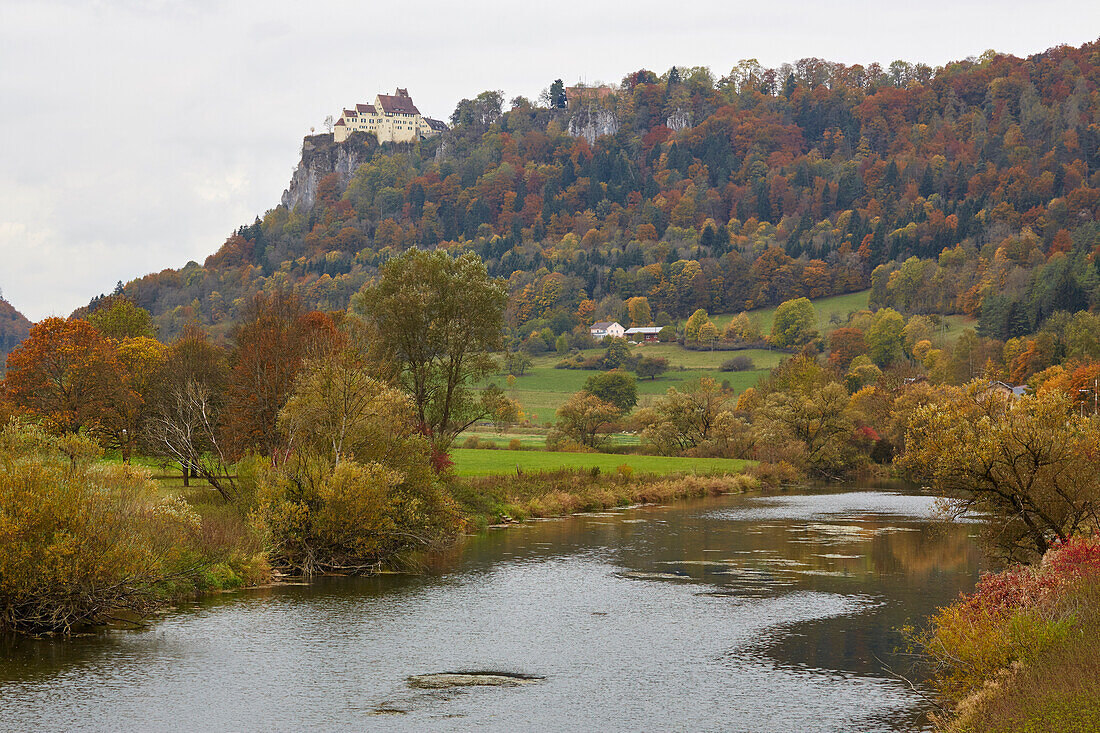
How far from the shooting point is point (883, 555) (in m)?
42.1

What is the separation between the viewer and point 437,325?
54.3 m

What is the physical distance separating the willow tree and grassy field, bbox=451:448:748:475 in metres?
9.11

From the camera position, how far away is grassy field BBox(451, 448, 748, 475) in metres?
69.3

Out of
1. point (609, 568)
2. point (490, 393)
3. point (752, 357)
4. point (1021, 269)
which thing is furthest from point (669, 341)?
point (609, 568)

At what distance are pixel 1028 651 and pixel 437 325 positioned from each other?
40.1m

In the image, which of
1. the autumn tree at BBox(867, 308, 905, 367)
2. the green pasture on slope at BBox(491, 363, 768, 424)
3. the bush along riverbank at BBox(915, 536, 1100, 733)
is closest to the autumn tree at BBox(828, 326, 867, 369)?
the autumn tree at BBox(867, 308, 905, 367)

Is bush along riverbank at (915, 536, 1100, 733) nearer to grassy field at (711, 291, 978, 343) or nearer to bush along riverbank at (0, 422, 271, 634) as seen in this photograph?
bush along riverbank at (0, 422, 271, 634)

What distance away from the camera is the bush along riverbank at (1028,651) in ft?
45.8

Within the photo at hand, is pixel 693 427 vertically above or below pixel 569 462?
above

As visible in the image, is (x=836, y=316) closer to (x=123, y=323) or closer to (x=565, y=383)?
(x=565, y=383)

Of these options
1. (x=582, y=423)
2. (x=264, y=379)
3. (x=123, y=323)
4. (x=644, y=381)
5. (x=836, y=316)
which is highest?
(x=836, y=316)

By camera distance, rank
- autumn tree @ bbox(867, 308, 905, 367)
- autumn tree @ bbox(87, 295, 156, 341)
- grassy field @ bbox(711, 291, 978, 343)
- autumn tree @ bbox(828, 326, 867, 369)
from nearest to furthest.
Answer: autumn tree @ bbox(87, 295, 156, 341) < autumn tree @ bbox(867, 308, 905, 367) < autumn tree @ bbox(828, 326, 867, 369) < grassy field @ bbox(711, 291, 978, 343)

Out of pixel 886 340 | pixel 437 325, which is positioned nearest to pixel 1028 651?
pixel 437 325

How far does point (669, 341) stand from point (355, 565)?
15948 centimetres
